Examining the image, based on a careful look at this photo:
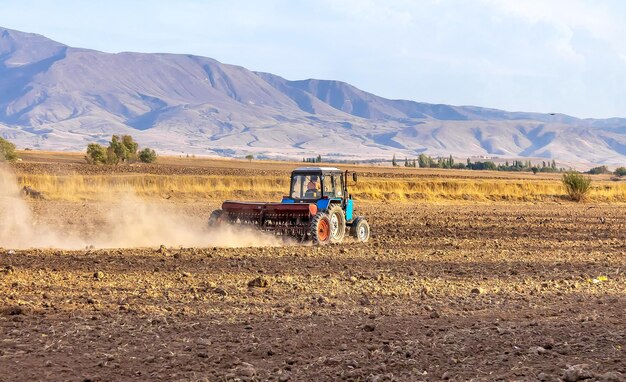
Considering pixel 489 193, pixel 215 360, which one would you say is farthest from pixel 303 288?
pixel 489 193

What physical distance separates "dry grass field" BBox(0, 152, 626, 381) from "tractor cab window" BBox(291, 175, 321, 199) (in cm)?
194

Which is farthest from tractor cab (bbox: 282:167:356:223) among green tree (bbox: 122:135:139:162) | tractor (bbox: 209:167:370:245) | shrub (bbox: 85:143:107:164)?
green tree (bbox: 122:135:139:162)

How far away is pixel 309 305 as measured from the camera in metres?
14.3

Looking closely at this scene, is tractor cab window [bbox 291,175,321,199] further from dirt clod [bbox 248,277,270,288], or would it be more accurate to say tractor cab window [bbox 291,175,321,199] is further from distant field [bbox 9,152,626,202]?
distant field [bbox 9,152,626,202]

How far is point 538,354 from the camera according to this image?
10133mm

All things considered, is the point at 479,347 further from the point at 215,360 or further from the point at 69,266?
the point at 69,266

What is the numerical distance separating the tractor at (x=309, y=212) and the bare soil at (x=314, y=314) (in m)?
0.88

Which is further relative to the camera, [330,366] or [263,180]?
[263,180]

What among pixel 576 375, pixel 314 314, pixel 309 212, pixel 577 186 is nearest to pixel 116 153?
pixel 577 186

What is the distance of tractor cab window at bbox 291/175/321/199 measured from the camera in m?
25.9

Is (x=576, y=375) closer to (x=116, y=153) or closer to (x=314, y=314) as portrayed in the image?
(x=314, y=314)

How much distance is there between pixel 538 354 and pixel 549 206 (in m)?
41.8

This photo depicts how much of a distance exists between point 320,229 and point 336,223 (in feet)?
3.66

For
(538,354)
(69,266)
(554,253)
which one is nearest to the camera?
(538,354)
